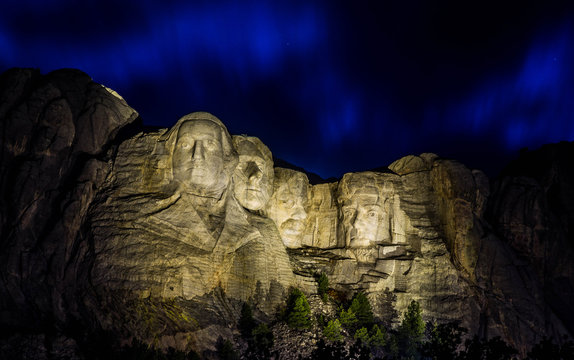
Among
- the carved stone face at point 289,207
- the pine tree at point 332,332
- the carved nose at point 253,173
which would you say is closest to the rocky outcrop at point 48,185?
the carved nose at point 253,173

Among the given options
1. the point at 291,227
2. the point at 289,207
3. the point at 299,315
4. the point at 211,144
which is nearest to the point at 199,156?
the point at 211,144

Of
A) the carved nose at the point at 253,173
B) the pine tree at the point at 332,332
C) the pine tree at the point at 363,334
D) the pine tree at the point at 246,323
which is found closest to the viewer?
the pine tree at the point at 246,323

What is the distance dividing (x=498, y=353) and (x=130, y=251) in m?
24.3

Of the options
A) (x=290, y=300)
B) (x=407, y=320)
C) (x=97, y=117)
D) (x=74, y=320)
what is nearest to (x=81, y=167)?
(x=97, y=117)

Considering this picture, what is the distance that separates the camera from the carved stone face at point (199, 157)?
3588 cm

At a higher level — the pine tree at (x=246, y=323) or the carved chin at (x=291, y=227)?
the carved chin at (x=291, y=227)

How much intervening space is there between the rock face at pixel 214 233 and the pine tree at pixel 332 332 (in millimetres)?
4869

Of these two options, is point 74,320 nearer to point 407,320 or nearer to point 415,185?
point 407,320

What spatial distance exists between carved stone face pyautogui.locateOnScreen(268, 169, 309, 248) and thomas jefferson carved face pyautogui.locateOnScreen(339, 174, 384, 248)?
4.98 metres

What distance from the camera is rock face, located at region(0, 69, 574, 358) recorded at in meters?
29.1

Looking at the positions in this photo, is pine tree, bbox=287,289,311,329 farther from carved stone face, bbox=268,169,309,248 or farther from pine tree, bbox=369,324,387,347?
carved stone face, bbox=268,169,309,248

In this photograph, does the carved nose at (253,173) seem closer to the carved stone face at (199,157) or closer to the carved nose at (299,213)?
the carved stone face at (199,157)

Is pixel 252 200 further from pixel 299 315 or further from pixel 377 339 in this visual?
pixel 377 339

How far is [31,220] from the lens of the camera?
30.7 m
